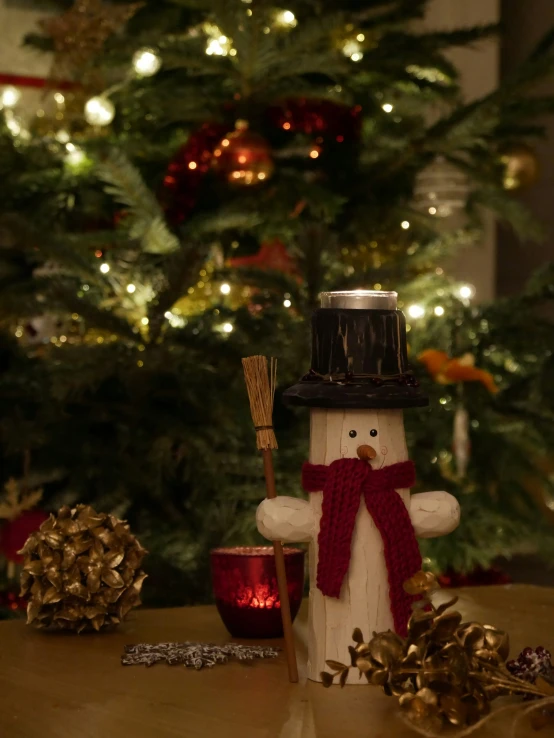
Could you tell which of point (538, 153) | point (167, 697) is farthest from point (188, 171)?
point (538, 153)

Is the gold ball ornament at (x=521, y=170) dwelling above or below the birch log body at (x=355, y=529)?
above

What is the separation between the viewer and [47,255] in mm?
1334

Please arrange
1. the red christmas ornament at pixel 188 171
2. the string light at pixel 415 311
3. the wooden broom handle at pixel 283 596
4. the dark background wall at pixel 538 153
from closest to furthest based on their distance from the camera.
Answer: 1. the wooden broom handle at pixel 283 596
2. the red christmas ornament at pixel 188 171
3. the string light at pixel 415 311
4. the dark background wall at pixel 538 153

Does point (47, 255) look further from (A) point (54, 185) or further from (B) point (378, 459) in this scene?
(B) point (378, 459)

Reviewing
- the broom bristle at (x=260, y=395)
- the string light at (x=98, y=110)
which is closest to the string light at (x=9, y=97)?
the string light at (x=98, y=110)

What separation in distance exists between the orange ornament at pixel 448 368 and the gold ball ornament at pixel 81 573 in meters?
0.68

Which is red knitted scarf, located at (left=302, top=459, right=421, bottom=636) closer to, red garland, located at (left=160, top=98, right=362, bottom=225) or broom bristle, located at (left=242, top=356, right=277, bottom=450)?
broom bristle, located at (left=242, top=356, right=277, bottom=450)

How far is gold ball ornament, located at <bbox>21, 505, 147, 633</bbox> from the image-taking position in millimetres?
775

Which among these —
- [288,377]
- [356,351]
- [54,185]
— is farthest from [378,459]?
[54,185]

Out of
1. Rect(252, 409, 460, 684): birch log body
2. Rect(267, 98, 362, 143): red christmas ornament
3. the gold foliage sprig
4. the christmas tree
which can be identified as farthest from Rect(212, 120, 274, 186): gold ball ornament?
the gold foliage sprig

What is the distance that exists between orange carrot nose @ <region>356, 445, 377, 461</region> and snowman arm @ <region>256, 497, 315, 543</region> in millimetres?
49

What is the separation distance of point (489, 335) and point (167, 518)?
1.77ft

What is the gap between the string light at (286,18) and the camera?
1.70 meters

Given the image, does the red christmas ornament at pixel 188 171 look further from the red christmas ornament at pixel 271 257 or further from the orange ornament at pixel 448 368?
the orange ornament at pixel 448 368
